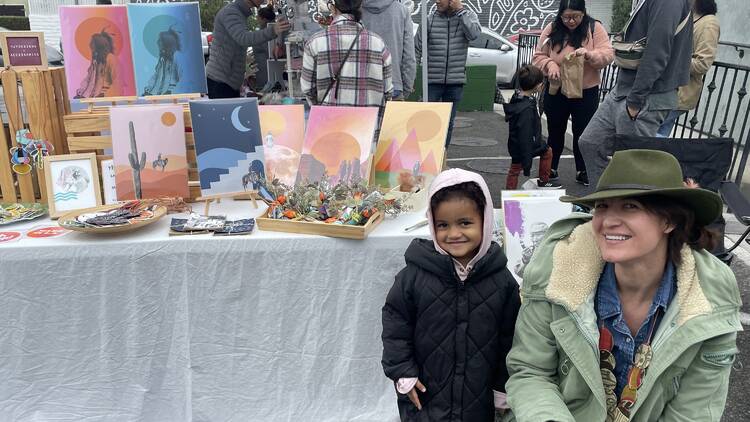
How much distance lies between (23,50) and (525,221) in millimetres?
2208

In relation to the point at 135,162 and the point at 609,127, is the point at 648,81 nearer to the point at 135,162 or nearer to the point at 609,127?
the point at 609,127

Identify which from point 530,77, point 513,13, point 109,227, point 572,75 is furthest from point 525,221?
point 513,13

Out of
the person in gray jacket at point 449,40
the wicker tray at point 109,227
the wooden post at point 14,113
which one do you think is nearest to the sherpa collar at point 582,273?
the wicker tray at point 109,227

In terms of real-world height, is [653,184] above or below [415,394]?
above

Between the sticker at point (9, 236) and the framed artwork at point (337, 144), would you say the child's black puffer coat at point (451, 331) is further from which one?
the sticker at point (9, 236)

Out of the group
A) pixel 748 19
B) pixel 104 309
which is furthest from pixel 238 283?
pixel 748 19

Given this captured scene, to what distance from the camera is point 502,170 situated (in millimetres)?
5949

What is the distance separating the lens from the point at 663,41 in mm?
3137

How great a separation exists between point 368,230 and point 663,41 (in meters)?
2.16

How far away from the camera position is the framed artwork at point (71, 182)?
7.62ft

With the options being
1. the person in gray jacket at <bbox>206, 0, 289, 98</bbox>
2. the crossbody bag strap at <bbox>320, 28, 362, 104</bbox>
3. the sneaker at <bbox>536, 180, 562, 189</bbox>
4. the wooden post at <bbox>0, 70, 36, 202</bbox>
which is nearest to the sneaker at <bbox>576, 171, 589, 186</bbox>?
the sneaker at <bbox>536, 180, 562, 189</bbox>

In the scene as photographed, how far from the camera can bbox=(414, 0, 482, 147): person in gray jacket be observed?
4.92 m

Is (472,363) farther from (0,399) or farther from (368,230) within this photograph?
(0,399)

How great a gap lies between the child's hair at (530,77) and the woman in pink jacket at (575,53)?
22 centimetres
